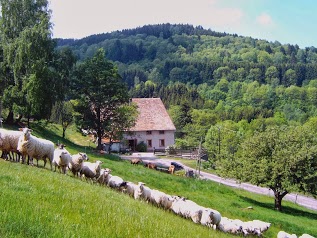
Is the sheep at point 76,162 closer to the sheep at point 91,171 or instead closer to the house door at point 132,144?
the sheep at point 91,171

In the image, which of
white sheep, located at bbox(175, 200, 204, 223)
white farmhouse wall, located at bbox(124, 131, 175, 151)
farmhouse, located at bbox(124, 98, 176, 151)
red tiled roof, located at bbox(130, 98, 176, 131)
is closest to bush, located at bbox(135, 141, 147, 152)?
farmhouse, located at bbox(124, 98, 176, 151)

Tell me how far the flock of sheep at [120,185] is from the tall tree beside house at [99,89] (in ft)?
100

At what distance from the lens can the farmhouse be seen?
82.6 m

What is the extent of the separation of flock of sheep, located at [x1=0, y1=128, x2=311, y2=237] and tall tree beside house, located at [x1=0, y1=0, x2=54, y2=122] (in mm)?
22635

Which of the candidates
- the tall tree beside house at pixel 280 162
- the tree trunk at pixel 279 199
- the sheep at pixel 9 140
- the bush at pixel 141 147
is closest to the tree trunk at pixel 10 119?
the tall tree beside house at pixel 280 162

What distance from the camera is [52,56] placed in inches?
1850

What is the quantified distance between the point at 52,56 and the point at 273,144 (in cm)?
2725

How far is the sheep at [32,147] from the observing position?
761 inches

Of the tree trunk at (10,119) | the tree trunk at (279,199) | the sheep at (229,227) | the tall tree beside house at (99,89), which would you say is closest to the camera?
the sheep at (229,227)

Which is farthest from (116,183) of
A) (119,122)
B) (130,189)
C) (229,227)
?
(119,122)

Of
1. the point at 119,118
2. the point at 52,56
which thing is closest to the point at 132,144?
the point at 119,118

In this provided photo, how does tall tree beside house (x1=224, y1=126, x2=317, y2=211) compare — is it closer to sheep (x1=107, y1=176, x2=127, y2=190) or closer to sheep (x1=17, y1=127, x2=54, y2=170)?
sheep (x1=107, y1=176, x2=127, y2=190)

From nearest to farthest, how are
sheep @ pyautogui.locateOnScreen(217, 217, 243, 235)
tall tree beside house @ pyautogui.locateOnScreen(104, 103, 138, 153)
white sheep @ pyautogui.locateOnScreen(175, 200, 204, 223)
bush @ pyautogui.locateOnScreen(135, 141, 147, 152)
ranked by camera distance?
white sheep @ pyautogui.locateOnScreen(175, 200, 204, 223)
sheep @ pyautogui.locateOnScreen(217, 217, 243, 235)
tall tree beside house @ pyautogui.locateOnScreen(104, 103, 138, 153)
bush @ pyautogui.locateOnScreen(135, 141, 147, 152)

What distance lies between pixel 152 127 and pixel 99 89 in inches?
1239
